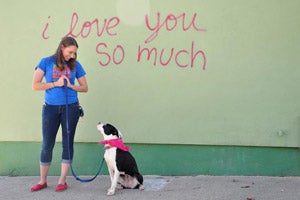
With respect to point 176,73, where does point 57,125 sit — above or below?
below

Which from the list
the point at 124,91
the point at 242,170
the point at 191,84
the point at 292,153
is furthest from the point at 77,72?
the point at 292,153

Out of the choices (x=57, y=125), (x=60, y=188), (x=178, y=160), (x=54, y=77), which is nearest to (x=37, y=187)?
(x=60, y=188)

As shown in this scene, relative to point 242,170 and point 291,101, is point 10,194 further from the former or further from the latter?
point 291,101

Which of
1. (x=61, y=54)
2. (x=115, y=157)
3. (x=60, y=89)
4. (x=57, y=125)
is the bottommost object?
(x=115, y=157)

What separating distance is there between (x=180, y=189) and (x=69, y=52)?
1915 millimetres

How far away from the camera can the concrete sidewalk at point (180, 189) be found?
15.8 feet

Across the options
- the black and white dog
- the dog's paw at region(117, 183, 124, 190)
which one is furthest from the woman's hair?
the dog's paw at region(117, 183, 124, 190)

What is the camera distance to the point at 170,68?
558 centimetres

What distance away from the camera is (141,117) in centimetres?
566

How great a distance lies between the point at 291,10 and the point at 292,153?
5.44 feet

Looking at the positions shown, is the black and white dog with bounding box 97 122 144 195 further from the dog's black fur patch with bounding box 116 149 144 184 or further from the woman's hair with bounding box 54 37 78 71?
the woman's hair with bounding box 54 37 78 71

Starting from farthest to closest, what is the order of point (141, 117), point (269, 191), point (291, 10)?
point (141, 117), point (291, 10), point (269, 191)

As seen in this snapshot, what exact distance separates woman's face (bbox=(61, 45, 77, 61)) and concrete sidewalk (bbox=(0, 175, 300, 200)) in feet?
4.92

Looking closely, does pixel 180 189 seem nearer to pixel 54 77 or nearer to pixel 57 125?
pixel 57 125
